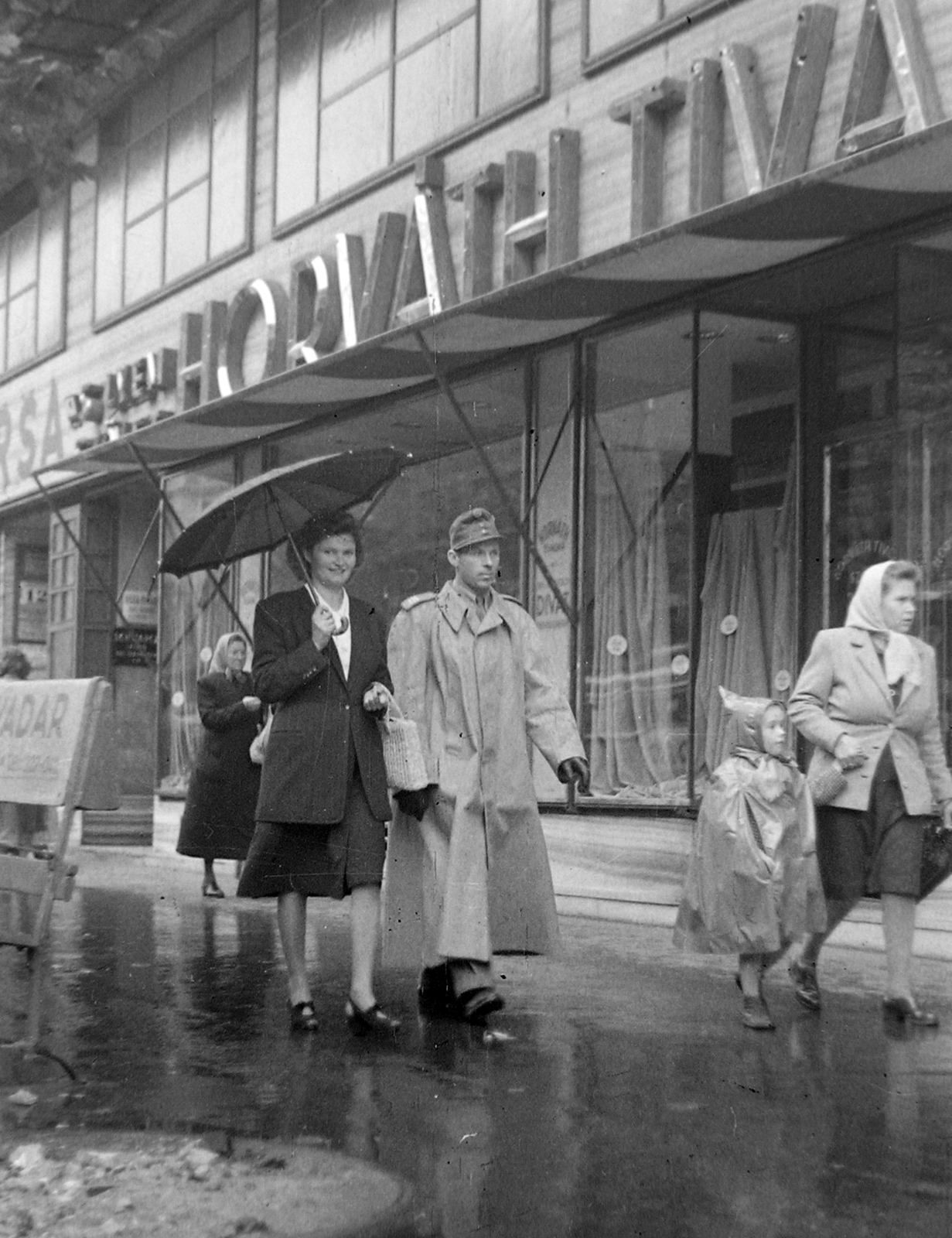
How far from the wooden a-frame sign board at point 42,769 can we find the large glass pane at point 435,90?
26.4 feet

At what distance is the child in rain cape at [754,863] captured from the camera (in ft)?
23.7

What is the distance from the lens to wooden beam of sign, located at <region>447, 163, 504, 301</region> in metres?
13.4

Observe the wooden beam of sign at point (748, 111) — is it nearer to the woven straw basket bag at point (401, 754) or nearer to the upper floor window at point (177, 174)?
the woven straw basket bag at point (401, 754)

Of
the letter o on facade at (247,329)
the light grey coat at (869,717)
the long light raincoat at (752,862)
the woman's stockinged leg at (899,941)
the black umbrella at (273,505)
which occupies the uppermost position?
the letter o on facade at (247,329)

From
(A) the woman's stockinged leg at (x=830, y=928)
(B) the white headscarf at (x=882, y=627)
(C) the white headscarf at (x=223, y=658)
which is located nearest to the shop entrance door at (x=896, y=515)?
(B) the white headscarf at (x=882, y=627)

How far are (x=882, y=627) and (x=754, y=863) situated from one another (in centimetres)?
125

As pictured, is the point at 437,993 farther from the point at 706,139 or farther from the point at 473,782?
the point at 706,139

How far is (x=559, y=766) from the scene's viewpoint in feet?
24.4

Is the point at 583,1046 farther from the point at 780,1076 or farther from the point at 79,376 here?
the point at 79,376

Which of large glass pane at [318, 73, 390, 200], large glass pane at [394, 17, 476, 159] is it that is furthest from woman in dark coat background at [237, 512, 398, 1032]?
large glass pane at [318, 73, 390, 200]

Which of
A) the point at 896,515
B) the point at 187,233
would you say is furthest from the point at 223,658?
the point at 187,233

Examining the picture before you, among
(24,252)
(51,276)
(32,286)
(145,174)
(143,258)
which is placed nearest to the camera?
(143,258)

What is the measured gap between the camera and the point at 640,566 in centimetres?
1244

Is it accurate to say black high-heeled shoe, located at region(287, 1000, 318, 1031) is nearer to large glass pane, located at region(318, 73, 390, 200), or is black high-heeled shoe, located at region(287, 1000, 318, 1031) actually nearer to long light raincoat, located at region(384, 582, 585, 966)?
long light raincoat, located at region(384, 582, 585, 966)
